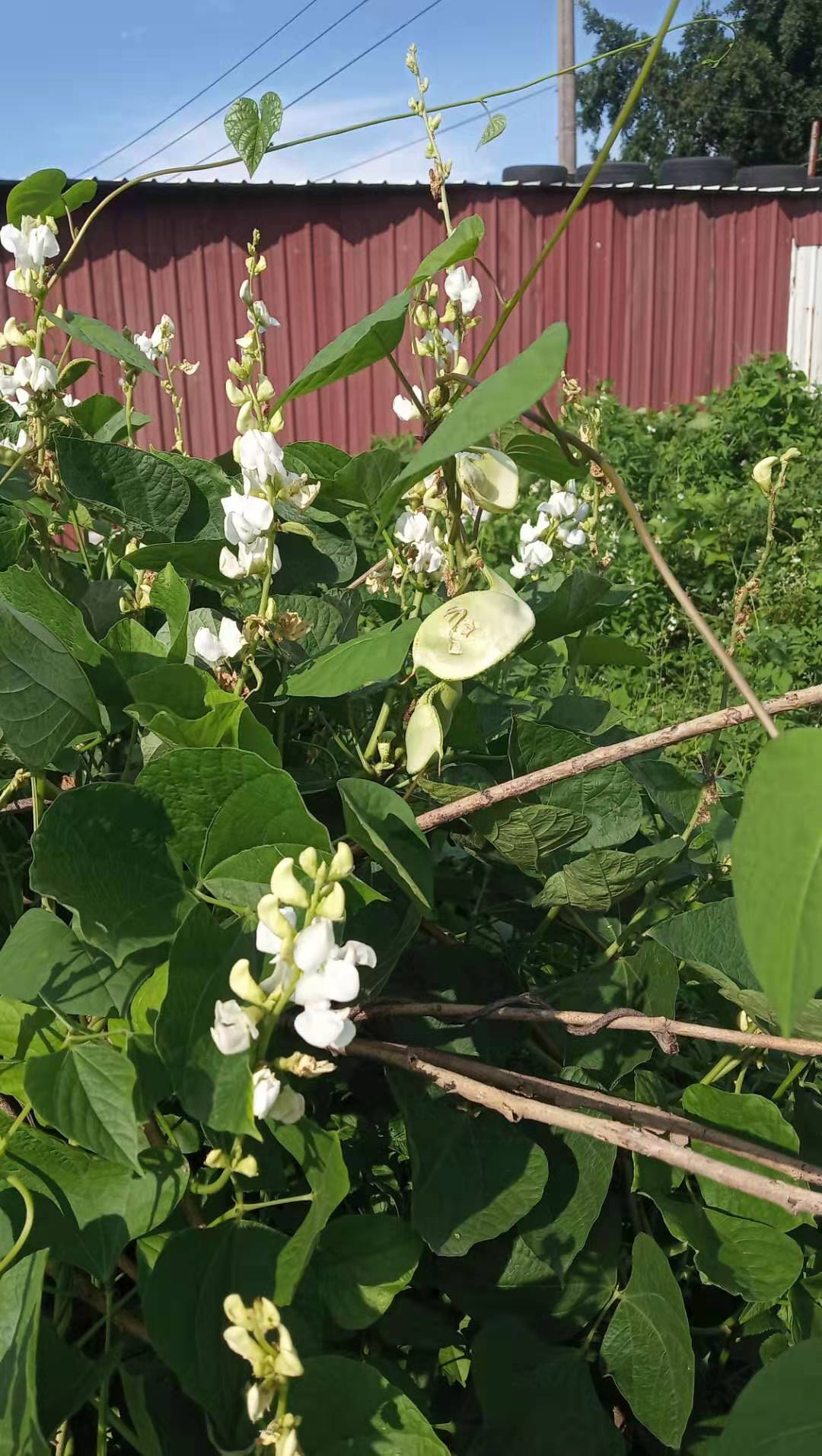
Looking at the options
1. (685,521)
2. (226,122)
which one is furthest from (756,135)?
(226,122)

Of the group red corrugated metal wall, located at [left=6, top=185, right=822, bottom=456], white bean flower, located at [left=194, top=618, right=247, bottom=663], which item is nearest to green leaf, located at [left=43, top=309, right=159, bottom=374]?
white bean flower, located at [left=194, top=618, right=247, bottom=663]

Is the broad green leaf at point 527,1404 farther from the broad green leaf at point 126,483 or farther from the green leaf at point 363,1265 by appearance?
the broad green leaf at point 126,483

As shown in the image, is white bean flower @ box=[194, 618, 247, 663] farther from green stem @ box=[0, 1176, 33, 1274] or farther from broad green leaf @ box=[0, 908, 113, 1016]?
green stem @ box=[0, 1176, 33, 1274]

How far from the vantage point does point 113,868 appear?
18.2 inches

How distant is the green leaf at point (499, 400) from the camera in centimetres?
28

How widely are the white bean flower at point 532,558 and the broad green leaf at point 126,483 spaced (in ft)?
1.87

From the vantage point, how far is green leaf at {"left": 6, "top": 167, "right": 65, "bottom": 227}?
75 centimetres

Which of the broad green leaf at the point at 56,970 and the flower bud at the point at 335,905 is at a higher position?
the flower bud at the point at 335,905

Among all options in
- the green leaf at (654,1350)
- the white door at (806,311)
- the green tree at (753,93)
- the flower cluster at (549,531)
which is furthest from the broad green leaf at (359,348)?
the green tree at (753,93)

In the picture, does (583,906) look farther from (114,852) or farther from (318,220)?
(318,220)

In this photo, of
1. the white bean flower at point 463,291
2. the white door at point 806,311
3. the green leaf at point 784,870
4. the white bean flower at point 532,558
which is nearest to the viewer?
the green leaf at point 784,870

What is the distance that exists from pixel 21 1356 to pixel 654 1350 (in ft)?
0.99

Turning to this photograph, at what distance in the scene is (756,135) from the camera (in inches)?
1203

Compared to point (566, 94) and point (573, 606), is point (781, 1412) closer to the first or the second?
point (573, 606)
